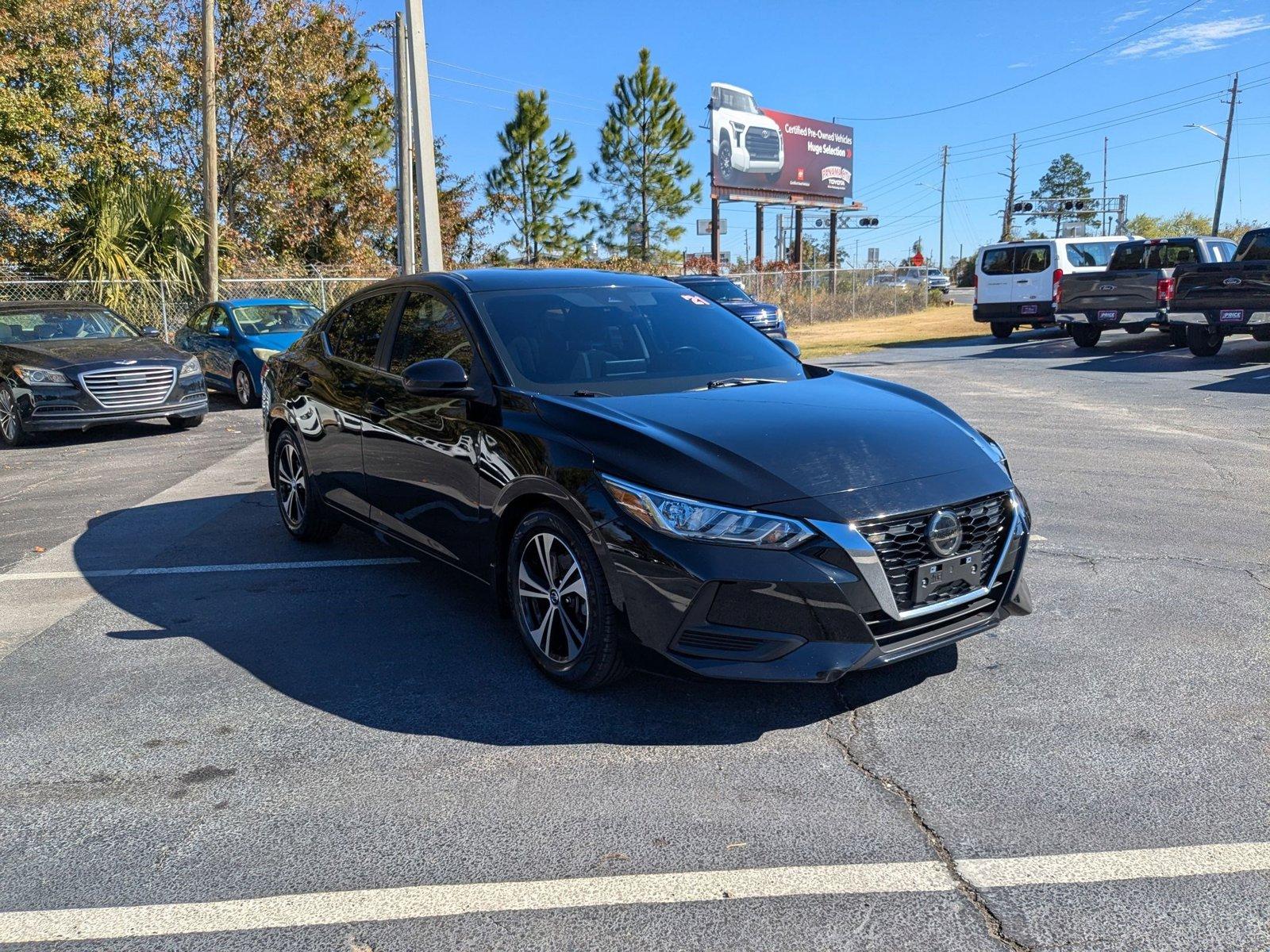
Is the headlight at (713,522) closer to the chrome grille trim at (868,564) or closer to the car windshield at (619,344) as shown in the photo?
the chrome grille trim at (868,564)

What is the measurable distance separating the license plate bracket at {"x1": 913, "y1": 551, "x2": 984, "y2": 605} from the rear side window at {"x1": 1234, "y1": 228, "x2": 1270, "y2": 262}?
606 inches

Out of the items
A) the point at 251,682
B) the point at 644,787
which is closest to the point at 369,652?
the point at 251,682

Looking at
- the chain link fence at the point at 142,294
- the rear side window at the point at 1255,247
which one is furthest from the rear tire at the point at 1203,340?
the chain link fence at the point at 142,294

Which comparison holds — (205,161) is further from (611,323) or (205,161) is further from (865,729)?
(865,729)

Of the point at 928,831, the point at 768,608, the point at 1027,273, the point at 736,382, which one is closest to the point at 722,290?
the point at 1027,273

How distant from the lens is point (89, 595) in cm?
570

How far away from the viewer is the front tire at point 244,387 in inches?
581

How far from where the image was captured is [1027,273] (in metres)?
22.6

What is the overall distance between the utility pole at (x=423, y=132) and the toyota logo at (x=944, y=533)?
16.3 metres

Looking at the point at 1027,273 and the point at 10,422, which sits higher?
the point at 1027,273

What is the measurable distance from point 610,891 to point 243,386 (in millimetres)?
13378

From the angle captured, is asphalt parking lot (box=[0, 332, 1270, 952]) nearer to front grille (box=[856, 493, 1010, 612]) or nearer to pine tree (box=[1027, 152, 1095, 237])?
front grille (box=[856, 493, 1010, 612])

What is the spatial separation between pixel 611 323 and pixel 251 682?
7.21 feet

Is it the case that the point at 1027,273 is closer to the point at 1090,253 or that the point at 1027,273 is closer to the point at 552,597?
the point at 1090,253
